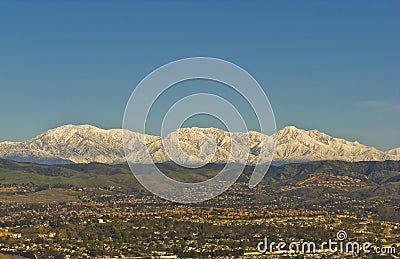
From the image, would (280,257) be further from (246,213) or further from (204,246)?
(246,213)

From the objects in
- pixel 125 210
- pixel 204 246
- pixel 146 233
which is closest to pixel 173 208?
pixel 125 210

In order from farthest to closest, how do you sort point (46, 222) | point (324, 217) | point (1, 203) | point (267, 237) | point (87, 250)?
point (1, 203) → point (324, 217) → point (46, 222) → point (267, 237) → point (87, 250)

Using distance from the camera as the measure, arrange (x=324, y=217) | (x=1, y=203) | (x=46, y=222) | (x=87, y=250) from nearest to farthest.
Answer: (x=87, y=250) < (x=46, y=222) < (x=324, y=217) < (x=1, y=203)

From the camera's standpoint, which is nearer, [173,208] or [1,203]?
[173,208]

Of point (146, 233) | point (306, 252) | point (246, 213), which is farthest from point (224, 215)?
point (306, 252)

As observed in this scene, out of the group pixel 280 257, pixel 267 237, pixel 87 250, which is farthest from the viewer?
pixel 267 237

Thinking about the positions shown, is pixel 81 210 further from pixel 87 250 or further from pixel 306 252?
pixel 306 252

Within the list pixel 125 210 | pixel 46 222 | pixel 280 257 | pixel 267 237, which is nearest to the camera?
pixel 280 257

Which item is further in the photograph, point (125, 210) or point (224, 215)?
point (125, 210)
